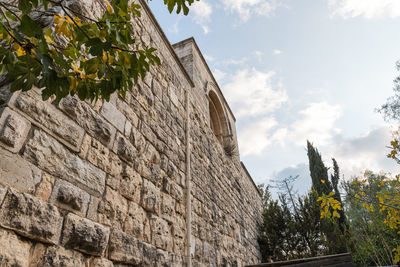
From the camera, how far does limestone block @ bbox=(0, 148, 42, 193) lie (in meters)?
1.23

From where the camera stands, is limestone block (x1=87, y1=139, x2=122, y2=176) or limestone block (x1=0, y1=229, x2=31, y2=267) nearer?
limestone block (x1=0, y1=229, x2=31, y2=267)

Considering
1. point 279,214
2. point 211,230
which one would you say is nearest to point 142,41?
point 211,230

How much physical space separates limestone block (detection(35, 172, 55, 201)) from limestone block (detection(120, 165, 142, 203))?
62cm

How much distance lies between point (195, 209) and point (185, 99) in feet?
5.68

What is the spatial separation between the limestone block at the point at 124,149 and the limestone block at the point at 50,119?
36cm

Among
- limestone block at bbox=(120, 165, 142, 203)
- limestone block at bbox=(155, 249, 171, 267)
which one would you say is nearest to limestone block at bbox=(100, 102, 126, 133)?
limestone block at bbox=(120, 165, 142, 203)

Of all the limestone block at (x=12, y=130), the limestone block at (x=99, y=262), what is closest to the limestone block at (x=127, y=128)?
the limestone block at (x=12, y=130)

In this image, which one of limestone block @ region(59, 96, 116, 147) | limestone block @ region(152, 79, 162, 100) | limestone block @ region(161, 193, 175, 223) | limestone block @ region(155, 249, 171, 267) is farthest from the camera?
limestone block @ region(152, 79, 162, 100)

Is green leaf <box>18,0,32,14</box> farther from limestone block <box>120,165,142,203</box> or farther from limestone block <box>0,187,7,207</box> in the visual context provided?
limestone block <box>120,165,142,203</box>

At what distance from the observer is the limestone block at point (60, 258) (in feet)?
4.19

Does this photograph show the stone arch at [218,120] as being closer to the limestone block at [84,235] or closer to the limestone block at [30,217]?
the limestone block at [84,235]

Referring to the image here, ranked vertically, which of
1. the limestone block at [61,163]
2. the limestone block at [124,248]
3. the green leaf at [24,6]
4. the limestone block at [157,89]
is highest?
the limestone block at [157,89]

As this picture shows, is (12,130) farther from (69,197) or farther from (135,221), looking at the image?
(135,221)

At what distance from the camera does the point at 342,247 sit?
7.67m
